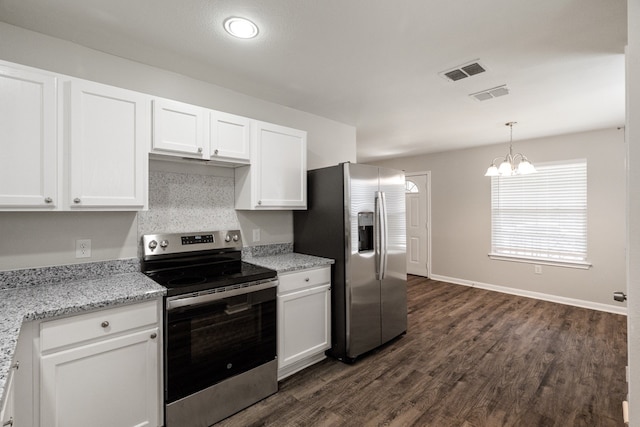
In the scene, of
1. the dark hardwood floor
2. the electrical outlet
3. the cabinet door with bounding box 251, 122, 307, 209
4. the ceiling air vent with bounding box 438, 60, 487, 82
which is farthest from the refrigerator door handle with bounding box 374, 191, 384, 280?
the electrical outlet

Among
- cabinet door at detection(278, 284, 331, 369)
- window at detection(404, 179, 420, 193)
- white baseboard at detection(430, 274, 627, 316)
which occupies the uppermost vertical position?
window at detection(404, 179, 420, 193)

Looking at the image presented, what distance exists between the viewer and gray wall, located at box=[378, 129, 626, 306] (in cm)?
402

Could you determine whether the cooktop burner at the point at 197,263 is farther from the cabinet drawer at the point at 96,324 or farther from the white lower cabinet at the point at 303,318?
the white lower cabinet at the point at 303,318

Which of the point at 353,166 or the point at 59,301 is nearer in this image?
the point at 59,301

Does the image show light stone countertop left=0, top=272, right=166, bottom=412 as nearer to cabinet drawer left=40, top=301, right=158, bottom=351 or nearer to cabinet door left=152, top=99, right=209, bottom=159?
cabinet drawer left=40, top=301, right=158, bottom=351

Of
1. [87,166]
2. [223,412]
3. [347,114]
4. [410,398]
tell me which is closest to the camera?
[87,166]

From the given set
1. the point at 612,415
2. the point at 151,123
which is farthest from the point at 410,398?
the point at 151,123

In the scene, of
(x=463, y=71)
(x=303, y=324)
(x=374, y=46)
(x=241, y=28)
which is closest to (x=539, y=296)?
(x=463, y=71)

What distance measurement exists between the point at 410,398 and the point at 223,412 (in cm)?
132

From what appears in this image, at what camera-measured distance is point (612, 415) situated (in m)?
2.06

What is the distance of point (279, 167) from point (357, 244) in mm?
980

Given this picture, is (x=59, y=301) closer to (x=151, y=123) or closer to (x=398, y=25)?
(x=151, y=123)

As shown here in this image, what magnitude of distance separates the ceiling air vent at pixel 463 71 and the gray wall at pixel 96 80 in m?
1.72

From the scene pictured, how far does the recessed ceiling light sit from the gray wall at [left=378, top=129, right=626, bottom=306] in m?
4.18
